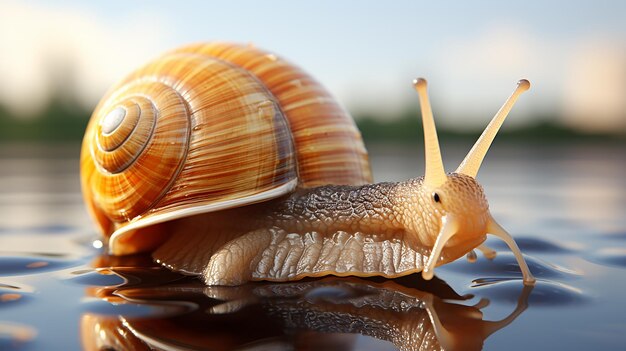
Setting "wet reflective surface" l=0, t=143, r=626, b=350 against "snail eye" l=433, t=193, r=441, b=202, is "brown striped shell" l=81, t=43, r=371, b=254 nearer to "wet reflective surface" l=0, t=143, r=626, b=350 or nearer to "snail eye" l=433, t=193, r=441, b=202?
"wet reflective surface" l=0, t=143, r=626, b=350

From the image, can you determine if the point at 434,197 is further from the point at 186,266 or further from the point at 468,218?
the point at 186,266

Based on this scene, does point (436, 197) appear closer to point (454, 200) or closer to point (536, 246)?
point (454, 200)

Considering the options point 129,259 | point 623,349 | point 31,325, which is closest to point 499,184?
point 129,259

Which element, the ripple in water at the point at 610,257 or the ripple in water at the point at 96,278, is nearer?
the ripple in water at the point at 96,278

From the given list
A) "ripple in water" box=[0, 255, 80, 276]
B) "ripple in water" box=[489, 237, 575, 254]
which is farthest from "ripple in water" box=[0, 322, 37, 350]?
"ripple in water" box=[489, 237, 575, 254]

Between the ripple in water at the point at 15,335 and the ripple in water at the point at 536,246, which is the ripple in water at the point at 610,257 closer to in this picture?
the ripple in water at the point at 536,246

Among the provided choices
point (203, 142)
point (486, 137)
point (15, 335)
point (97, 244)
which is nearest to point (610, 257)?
point (486, 137)

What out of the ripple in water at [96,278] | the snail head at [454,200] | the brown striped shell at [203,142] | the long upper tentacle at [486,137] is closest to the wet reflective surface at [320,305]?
the ripple in water at [96,278]
